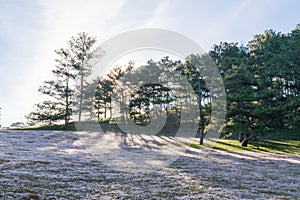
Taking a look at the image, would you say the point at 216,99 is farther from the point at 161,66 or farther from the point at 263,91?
the point at 161,66

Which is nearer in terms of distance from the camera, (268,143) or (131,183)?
(131,183)

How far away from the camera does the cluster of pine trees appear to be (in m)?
29.6

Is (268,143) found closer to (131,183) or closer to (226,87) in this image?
(226,87)

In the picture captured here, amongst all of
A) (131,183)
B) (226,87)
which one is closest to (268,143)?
(226,87)

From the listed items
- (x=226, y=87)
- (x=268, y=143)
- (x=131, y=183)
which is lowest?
(x=131, y=183)

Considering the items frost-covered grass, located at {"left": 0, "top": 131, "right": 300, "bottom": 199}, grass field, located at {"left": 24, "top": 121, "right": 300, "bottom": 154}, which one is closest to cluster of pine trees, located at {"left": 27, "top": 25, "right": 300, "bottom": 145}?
grass field, located at {"left": 24, "top": 121, "right": 300, "bottom": 154}

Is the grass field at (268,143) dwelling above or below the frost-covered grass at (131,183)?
above

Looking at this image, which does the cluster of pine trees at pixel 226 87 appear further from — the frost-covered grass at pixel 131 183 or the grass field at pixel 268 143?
the frost-covered grass at pixel 131 183

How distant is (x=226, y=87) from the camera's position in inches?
1237

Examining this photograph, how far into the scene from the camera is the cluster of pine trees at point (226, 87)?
2962cm

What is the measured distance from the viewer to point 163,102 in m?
46.5

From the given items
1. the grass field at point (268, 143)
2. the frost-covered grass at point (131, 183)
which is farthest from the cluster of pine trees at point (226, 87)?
the frost-covered grass at point (131, 183)

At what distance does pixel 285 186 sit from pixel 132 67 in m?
44.6

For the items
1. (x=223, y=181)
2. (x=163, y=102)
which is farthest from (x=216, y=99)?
(x=223, y=181)
